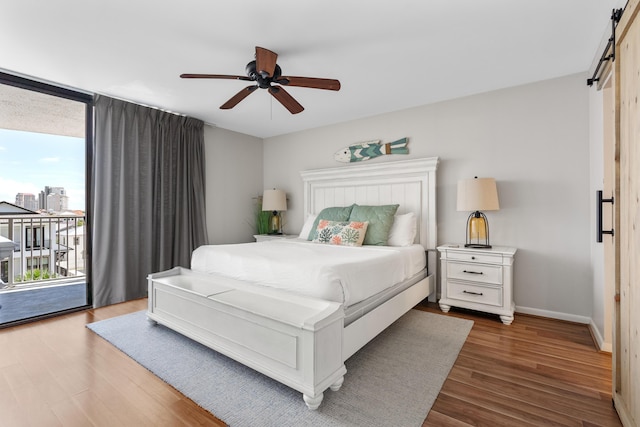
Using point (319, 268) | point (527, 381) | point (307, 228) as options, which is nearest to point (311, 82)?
point (319, 268)

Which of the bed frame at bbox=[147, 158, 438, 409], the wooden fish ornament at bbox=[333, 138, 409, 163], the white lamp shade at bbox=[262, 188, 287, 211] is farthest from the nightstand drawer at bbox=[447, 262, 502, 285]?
the white lamp shade at bbox=[262, 188, 287, 211]

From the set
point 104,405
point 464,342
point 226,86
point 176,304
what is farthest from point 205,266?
point 464,342

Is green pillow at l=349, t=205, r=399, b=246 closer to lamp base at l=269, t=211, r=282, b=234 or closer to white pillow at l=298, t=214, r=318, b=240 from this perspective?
white pillow at l=298, t=214, r=318, b=240

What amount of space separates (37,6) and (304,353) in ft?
8.97

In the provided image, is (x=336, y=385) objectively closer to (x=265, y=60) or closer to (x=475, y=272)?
(x=475, y=272)

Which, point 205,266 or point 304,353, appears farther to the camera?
point 205,266

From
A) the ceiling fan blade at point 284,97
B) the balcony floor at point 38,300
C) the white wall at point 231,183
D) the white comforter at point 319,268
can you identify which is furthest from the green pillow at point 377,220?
the balcony floor at point 38,300

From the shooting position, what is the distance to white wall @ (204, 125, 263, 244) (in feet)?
15.3

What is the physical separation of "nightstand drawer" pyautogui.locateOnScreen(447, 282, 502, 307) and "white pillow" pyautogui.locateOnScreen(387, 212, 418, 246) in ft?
2.11

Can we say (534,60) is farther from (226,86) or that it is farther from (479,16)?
(226,86)

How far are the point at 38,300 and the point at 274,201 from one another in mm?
3256

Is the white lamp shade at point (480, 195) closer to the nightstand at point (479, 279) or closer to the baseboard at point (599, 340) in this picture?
the nightstand at point (479, 279)

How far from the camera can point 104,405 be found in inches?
65.9

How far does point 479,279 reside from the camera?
2.98 metres
